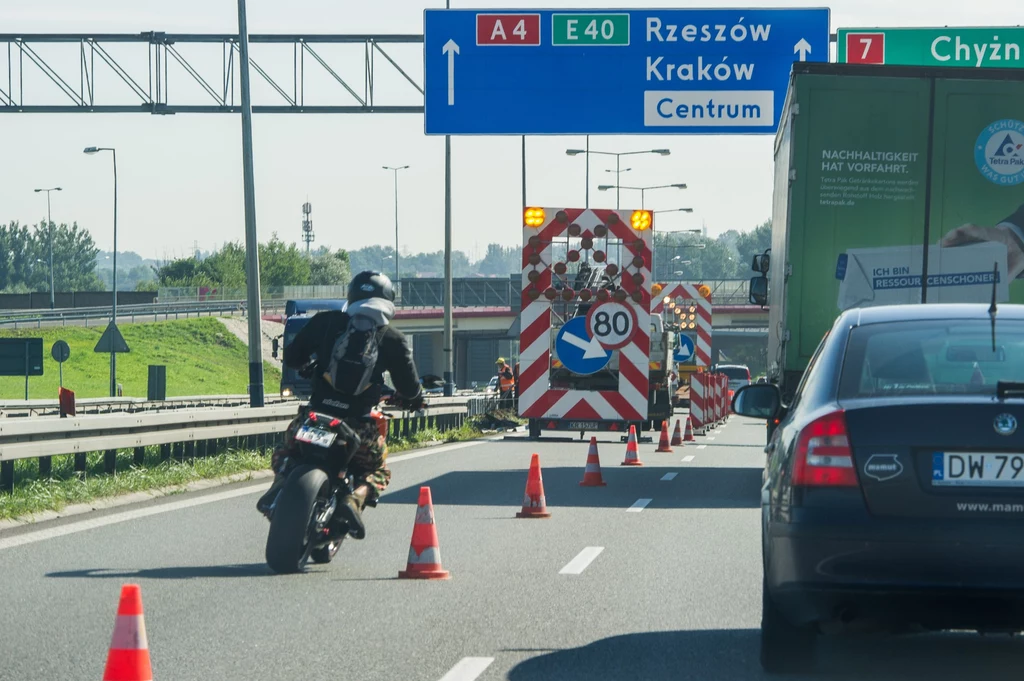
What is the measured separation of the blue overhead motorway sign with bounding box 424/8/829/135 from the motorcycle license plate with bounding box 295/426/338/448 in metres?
18.1

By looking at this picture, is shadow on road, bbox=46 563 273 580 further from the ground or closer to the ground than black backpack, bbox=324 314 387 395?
closer to the ground

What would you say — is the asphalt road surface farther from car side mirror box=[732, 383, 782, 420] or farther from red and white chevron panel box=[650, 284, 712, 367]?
red and white chevron panel box=[650, 284, 712, 367]

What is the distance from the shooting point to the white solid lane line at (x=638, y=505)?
1494 centimetres

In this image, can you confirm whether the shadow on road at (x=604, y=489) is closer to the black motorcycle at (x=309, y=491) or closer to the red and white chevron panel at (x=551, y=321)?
the red and white chevron panel at (x=551, y=321)

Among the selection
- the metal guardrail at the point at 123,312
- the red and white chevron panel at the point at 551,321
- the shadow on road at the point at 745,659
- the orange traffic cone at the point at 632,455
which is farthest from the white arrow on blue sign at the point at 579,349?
the metal guardrail at the point at 123,312

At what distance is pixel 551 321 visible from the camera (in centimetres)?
2478

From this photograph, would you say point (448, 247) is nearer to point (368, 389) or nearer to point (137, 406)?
point (137, 406)

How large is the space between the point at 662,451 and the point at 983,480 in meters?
18.7

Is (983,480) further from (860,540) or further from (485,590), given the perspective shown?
(485,590)

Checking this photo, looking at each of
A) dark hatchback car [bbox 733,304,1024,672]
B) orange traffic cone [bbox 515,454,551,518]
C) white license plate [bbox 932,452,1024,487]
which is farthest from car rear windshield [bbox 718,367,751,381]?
white license plate [bbox 932,452,1024,487]

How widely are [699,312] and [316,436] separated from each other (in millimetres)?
32059

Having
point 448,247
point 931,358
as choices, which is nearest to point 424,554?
point 931,358

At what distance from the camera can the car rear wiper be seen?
20.8 feet

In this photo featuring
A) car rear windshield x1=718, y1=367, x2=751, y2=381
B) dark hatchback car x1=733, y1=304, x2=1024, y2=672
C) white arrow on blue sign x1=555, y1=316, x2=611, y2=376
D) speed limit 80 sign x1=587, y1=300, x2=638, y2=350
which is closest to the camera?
dark hatchback car x1=733, y1=304, x2=1024, y2=672
